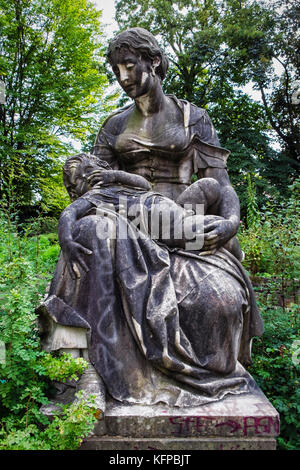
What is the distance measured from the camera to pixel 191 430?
192cm

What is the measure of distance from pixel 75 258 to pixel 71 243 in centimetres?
9

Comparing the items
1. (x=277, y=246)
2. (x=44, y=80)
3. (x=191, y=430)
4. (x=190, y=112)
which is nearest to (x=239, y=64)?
(x=44, y=80)

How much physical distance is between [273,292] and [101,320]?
8.98 ft

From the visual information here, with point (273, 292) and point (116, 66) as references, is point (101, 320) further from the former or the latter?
point (273, 292)

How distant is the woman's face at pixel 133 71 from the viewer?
2.74 m

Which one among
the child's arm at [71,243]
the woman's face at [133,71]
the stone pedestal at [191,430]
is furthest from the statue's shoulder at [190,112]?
the stone pedestal at [191,430]

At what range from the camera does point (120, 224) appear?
2.29 m

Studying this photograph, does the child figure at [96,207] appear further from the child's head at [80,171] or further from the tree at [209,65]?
the tree at [209,65]

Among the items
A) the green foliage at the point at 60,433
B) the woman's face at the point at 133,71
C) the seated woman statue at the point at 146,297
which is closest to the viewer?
the green foliage at the point at 60,433

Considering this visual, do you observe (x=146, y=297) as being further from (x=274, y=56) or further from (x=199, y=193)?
(x=274, y=56)

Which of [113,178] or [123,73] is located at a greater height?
[123,73]

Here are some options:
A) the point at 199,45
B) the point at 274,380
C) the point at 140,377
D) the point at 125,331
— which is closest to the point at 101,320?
the point at 125,331

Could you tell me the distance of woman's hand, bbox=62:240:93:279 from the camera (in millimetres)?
2178

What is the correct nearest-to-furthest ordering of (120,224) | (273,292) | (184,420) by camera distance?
(184,420) → (120,224) → (273,292)
